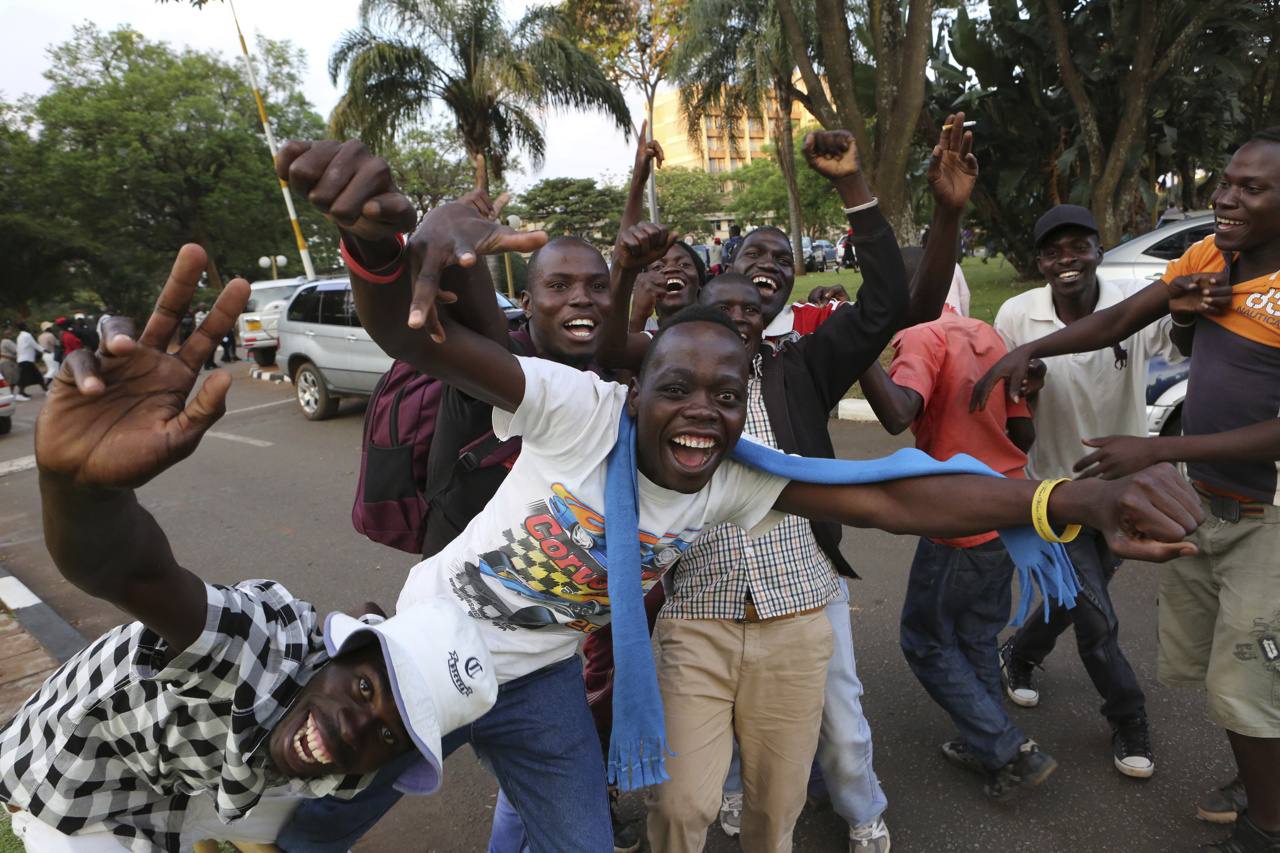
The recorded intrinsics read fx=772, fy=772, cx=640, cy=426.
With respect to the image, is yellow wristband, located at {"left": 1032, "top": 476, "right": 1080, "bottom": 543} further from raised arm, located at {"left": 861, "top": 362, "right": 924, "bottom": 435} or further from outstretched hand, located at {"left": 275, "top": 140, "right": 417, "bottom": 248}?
outstretched hand, located at {"left": 275, "top": 140, "right": 417, "bottom": 248}

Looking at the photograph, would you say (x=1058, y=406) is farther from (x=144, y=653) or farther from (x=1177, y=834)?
(x=144, y=653)

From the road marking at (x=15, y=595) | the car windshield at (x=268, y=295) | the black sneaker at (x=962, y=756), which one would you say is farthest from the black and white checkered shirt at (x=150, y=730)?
the car windshield at (x=268, y=295)

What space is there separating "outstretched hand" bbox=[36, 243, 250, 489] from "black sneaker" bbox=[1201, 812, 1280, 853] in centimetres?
282

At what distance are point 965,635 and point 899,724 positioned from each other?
2.15 ft

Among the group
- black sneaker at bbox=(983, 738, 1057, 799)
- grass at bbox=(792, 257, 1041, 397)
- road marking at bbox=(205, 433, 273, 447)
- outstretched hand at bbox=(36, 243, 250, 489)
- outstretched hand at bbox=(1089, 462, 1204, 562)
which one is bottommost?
grass at bbox=(792, 257, 1041, 397)

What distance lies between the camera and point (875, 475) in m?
1.71

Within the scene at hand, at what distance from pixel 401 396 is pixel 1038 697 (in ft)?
9.01

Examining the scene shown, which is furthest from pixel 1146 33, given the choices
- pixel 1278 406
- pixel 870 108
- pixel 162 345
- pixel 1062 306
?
pixel 162 345

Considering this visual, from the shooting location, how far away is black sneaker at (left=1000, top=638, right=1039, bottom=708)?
122 inches

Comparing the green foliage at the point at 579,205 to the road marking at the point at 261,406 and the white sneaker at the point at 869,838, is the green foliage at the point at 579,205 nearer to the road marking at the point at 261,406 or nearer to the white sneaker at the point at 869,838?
the road marking at the point at 261,406

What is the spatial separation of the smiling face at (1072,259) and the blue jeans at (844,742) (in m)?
1.41

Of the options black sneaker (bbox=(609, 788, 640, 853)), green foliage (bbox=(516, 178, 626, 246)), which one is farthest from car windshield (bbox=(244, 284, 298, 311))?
green foliage (bbox=(516, 178, 626, 246))

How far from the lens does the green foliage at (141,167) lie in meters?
27.8

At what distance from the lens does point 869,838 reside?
232 cm
